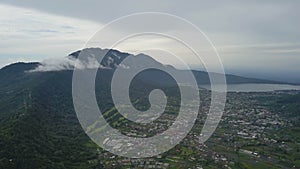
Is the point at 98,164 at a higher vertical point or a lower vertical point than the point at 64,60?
lower

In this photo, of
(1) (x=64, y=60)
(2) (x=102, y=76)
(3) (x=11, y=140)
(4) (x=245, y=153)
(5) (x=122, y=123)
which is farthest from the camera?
(1) (x=64, y=60)

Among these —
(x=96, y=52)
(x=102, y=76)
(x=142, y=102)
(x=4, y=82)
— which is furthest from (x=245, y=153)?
(x=96, y=52)

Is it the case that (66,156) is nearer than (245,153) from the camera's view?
Yes

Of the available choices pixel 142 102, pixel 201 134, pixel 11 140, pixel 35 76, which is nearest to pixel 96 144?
pixel 11 140

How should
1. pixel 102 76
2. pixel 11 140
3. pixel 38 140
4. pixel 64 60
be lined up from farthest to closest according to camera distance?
pixel 64 60, pixel 102 76, pixel 38 140, pixel 11 140

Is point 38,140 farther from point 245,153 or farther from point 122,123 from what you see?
point 245,153

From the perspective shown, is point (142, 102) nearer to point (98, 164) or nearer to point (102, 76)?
point (102, 76)
